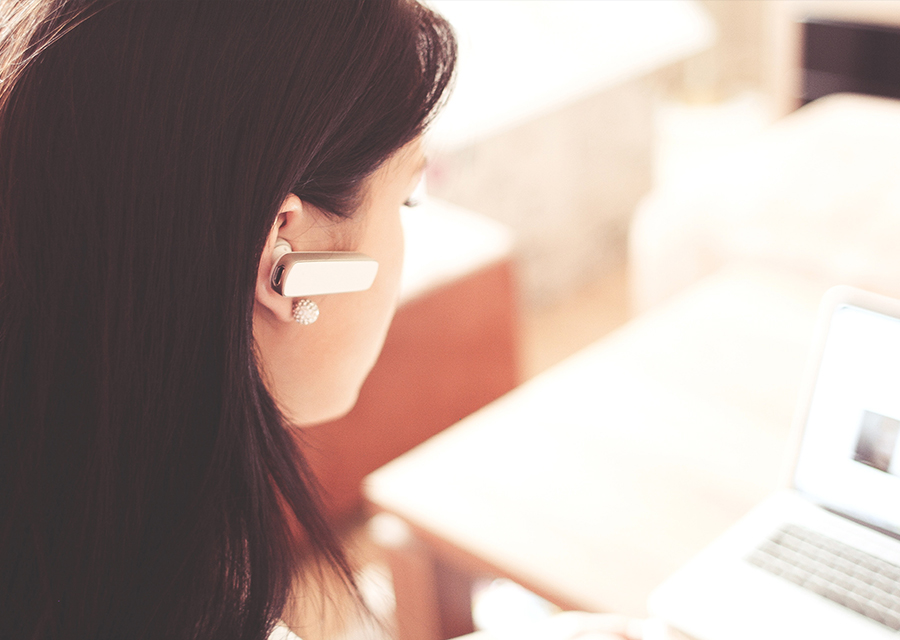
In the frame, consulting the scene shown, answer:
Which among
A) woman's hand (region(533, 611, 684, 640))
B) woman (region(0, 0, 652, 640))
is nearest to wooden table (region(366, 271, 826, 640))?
woman's hand (region(533, 611, 684, 640))

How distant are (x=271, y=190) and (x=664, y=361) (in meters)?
0.74

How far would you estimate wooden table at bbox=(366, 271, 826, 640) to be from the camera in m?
0.85

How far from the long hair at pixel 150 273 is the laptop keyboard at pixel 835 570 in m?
0.44

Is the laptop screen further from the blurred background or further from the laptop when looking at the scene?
the blurred background

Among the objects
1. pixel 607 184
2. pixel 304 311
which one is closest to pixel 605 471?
pixel 304 311

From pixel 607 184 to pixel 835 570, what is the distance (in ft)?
6.54

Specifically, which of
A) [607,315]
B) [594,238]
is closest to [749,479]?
[607,315]

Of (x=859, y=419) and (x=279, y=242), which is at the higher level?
(x=279, y=242)

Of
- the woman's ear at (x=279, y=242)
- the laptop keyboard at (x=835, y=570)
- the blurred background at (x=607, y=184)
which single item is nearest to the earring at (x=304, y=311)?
the woman's ear at (x=279, y=242)

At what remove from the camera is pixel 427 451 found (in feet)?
3.35

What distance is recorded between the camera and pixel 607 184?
2.63 meters

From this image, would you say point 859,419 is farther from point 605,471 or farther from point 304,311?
point 304,311

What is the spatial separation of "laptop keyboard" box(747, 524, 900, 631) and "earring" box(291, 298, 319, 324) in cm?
43

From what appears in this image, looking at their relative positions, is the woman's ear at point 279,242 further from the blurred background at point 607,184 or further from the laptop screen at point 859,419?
the laptop screen at point 859,419
